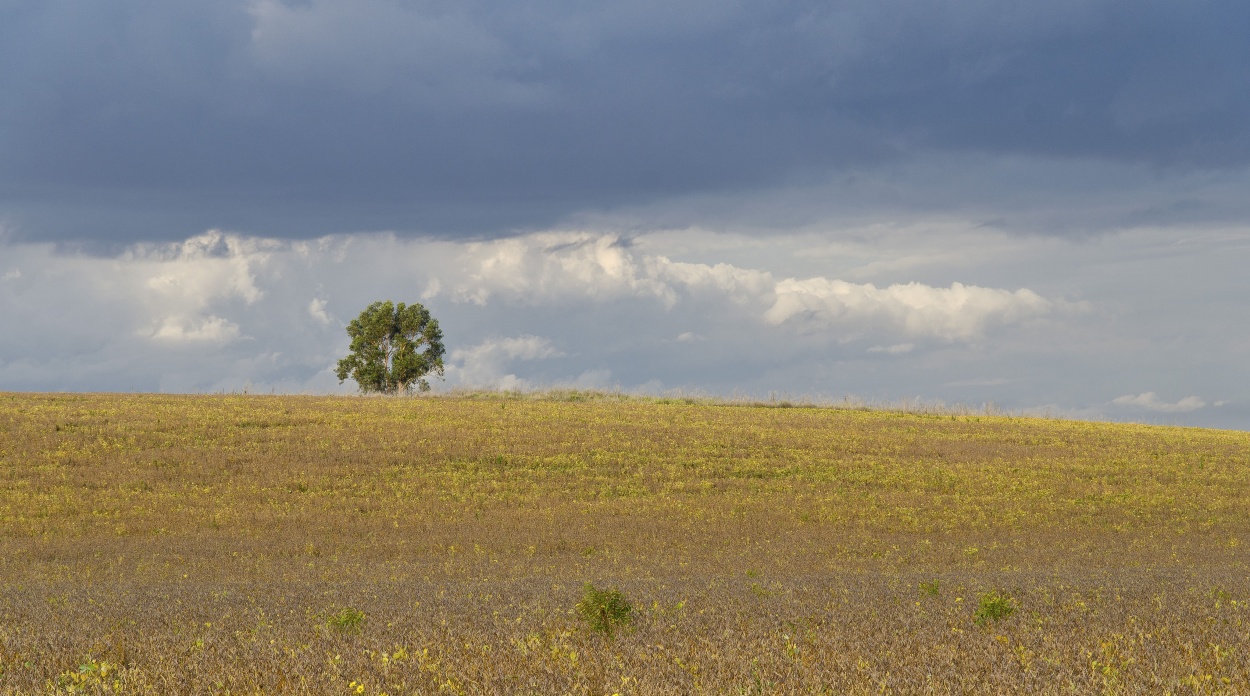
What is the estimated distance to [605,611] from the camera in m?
8.64

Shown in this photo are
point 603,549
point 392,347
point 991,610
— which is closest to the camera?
point 991,610

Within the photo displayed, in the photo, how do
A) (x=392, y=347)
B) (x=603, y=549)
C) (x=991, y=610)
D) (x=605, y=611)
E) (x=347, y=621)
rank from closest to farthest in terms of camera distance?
(x=605, y=611)
(x=991, y=610)
(x=347, y=621)
(x=603, y=549)
(x=392, y=347)

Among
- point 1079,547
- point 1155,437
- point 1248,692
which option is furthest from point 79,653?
point 1155,437

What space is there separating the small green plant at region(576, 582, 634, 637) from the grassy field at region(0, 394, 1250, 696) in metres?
0.42

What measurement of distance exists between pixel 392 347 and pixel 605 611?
232 feet

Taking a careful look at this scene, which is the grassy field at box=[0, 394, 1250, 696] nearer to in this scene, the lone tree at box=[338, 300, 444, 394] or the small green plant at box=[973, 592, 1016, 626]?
the small green plant at box=[973, 592, 1016, 626]

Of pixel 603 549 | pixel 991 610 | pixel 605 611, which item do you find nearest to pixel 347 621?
pixel 605 611

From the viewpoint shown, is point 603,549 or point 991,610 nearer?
point 991,610

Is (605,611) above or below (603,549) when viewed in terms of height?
above

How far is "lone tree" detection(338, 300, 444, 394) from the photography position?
2990 inches

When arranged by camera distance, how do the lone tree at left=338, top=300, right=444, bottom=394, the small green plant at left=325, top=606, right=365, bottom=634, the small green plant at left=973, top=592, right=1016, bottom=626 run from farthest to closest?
the lone tree at left=338, top=300, right=444, bottom=394
the small green plant at left=325, top=606, right=365, bottom=634
the small green plant at left=973, top=592, right=1016, bottom=626

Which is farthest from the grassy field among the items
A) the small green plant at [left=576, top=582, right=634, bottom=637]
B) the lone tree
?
the lone tree

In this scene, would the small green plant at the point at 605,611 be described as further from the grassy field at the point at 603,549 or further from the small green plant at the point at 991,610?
the small green plant at the point at 991,610

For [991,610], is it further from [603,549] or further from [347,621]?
[603,549]
